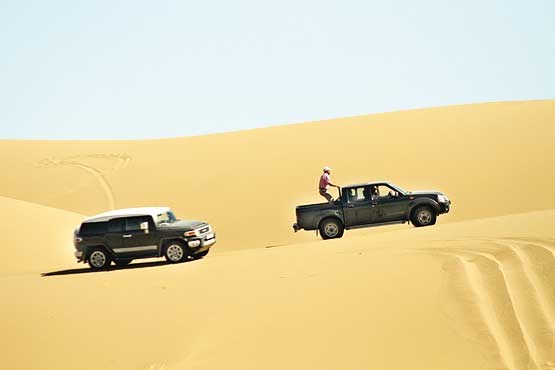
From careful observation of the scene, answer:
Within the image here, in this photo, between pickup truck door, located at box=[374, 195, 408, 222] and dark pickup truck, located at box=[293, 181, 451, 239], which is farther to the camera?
pickup truck door, located at box=[374, 195, 408, 222]

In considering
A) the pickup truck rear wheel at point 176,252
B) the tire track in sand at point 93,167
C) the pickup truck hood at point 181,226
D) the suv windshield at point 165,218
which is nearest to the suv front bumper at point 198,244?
the pickup truck rear wheel at point 176,252

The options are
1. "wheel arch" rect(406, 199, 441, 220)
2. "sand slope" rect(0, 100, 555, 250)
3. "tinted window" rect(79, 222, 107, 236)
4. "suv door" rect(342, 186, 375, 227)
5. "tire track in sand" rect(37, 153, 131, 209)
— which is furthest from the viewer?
"tire track in sand" rect(37, 153, 131, 209)

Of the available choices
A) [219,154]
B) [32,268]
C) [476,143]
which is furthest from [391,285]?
[219,154]

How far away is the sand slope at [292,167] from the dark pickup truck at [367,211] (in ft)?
18.2

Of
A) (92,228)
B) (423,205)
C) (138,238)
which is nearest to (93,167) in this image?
(92,228)

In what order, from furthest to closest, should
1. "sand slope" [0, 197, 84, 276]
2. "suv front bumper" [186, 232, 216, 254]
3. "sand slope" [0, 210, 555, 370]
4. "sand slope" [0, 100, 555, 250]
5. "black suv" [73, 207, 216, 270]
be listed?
1. "sand slope" [0, 100, 555, 250]
2. "sand slope" [0, 197, 84, 276]
3. "black suv" [73, 207, 216, 270]
4. "suv front bumper" [186, 232, 216, 254]
5. "sand slope" [0, 210, 555, 370]

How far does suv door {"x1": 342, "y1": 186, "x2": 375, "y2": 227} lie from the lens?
730 inches

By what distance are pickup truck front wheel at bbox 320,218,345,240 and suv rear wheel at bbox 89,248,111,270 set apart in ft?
17.9

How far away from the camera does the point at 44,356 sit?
27.6ft

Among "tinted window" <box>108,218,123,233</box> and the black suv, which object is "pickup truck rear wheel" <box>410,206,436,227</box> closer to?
the black suv

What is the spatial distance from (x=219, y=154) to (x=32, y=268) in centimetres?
2257

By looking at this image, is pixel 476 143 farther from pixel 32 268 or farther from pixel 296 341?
pixel 296 341

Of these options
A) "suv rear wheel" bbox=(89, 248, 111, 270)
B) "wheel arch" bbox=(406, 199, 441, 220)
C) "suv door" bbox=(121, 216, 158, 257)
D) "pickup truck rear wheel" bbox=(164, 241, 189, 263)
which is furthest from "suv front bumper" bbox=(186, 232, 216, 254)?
"wheel arch" bbox=(406, 199, 441, 220)

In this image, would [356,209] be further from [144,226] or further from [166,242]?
[144,226]
